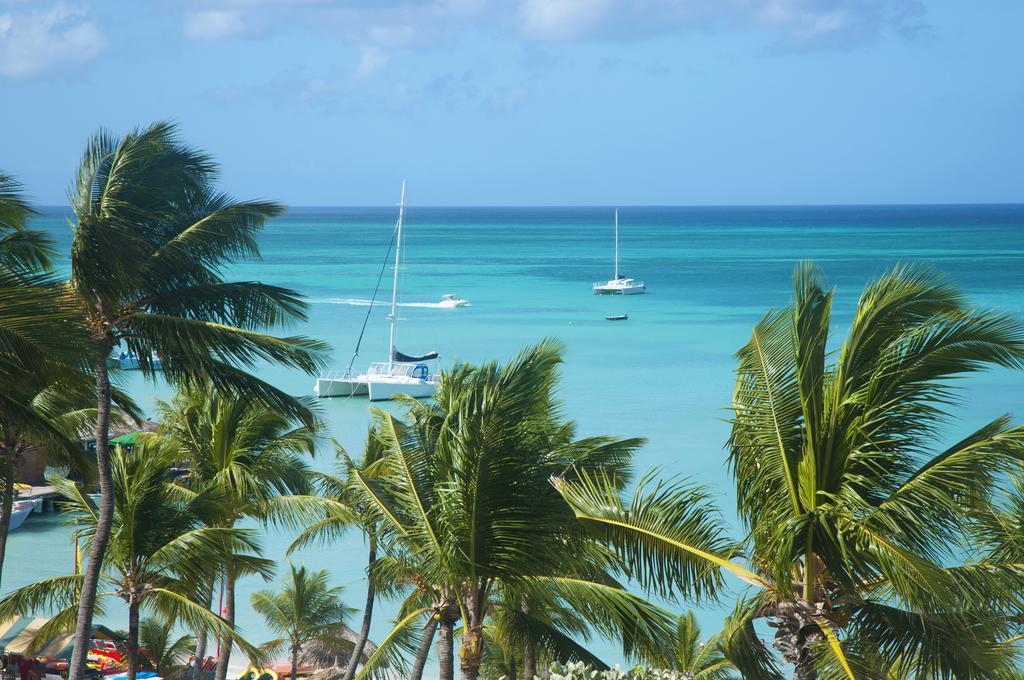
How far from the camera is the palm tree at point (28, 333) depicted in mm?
6938

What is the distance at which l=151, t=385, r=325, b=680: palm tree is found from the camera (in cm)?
1475

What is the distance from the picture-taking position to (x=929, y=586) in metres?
6.71

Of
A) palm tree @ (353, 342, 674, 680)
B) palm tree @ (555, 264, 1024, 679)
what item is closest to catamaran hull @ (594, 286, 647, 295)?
palm tree @ (353, 342, 674, 680)

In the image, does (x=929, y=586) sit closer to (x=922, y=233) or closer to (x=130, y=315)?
(x=130, y=315)

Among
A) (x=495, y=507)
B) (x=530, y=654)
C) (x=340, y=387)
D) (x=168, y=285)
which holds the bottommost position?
(x=340, y=387)

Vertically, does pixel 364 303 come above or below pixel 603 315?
above

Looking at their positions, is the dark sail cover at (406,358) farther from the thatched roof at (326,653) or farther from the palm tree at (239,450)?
the palm tree at (239,450)

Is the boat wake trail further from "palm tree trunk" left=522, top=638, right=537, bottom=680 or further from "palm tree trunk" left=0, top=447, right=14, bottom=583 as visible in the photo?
"palm tree trunk" left=522, top=638, right=537, bottom=680

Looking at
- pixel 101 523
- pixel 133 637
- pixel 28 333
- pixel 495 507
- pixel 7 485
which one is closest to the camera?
pixel 28 333

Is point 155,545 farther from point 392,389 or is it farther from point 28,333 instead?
point 392,389

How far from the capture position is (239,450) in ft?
48.6

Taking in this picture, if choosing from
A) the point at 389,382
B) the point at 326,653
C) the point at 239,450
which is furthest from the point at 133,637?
the point at 389,382

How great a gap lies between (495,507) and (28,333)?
3.84 meters

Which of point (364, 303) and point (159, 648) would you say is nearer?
point (159, 648)
